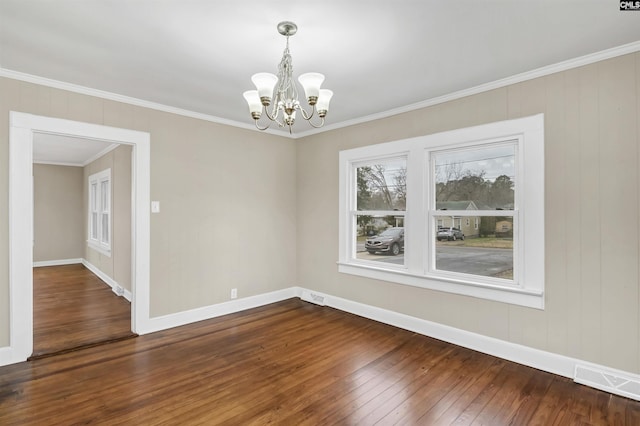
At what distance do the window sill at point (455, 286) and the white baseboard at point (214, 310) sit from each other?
1103 millimetres

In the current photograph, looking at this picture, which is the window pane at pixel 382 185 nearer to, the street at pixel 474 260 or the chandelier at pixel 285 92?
the street at pixel 474 260

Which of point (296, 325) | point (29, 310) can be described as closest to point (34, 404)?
point (29, 310)

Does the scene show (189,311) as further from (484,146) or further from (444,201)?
(484,146)

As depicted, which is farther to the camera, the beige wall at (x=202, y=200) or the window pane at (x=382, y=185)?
the window pane at (x=382, y=185)

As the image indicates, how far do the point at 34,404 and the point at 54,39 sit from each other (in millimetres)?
2589

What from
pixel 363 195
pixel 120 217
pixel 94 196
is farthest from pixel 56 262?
pixel 363 195

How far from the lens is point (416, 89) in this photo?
10.8ft

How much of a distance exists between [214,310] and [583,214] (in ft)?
13.2

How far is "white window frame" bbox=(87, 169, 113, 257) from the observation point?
620 cm

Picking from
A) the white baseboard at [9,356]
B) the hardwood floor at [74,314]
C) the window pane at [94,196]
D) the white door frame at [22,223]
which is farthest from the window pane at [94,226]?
the white baseboard at [9,356]

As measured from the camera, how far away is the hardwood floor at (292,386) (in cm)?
222

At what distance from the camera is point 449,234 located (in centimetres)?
360

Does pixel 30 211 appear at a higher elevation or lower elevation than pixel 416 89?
lower

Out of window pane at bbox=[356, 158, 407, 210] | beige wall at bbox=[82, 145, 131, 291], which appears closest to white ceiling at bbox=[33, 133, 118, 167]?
beige wall at bbox=[82, 145, 131, 291]
